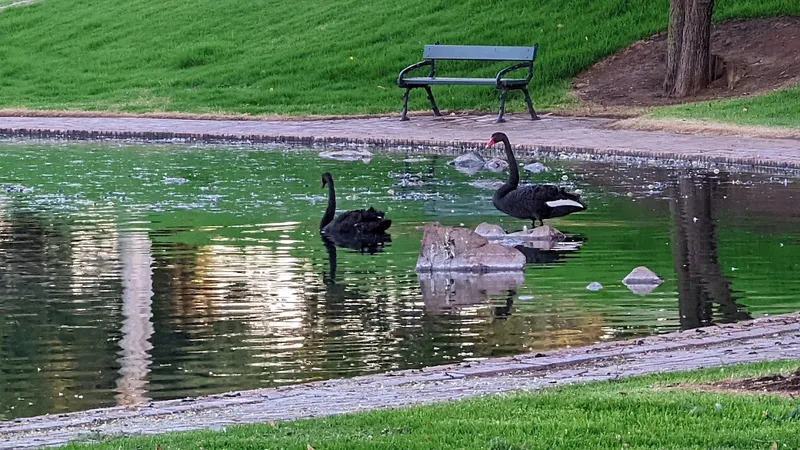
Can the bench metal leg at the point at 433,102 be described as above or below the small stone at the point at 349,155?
above

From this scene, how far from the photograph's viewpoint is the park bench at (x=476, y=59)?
25703 mm

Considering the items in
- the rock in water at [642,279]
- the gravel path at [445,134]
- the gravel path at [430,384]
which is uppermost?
the gravel path at [445,134]

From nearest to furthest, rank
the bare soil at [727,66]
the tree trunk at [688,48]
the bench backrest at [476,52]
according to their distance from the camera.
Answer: the tree trunk at [688,48]
the bare soil at [727,66]
the bench backrest at [476,52]

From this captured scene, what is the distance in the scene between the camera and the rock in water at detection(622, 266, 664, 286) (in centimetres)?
1175

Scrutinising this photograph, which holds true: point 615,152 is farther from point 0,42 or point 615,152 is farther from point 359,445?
point 0,42

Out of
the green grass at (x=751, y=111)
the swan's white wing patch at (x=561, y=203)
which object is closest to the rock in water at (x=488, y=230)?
the swan's white wing patch at (x=561, y=203)

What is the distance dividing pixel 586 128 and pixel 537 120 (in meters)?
1.62

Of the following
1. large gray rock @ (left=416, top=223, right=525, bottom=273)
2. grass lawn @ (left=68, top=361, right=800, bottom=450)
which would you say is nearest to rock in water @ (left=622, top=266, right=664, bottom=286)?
large gray rock @ (left=416, top=223, right=525, bottom=273)

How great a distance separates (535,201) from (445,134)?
9225 mm

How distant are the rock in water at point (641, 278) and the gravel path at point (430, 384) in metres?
2.28

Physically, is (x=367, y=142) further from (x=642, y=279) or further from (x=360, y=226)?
(x=642, y=279)

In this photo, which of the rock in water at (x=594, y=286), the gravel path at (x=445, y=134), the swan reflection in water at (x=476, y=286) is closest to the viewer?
the swan reflection in water at (x=476, y=286)

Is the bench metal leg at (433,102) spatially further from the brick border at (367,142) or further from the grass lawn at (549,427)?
the grass lawn at (549,427)

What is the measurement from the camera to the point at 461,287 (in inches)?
471
